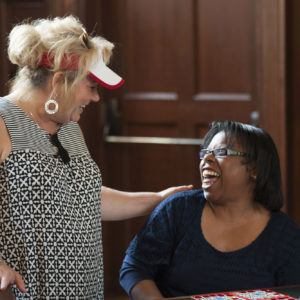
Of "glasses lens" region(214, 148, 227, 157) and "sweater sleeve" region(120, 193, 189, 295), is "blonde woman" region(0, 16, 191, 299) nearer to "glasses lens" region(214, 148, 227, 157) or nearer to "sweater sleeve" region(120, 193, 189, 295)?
"sweater sleeve" region(120, 193, 189, 295)

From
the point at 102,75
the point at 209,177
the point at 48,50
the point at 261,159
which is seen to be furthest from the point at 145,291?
the point at 48,50

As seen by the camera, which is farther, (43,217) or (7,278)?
(43,217)

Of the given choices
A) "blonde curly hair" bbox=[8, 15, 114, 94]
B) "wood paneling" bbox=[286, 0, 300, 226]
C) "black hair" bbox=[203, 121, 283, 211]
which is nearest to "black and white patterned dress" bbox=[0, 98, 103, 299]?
"blonde curly hair" bbox=[8, 15, 114, 94]

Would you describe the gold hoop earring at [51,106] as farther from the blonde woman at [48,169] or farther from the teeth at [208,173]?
the teeth at [208,173]

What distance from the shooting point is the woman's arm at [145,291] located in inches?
73.0

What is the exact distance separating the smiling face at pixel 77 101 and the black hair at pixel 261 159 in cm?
43

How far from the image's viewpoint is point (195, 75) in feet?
11.3

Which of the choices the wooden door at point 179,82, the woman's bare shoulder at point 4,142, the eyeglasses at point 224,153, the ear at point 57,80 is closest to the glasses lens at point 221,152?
the eyeglasses at point 224,153

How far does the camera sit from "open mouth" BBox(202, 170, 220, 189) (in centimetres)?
196

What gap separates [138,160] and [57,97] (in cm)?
177

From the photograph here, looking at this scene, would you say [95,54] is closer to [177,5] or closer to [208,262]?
[208,262]

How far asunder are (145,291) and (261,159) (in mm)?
533

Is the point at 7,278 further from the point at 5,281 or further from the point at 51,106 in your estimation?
the point at 51,106

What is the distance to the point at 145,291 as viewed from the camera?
188 cm
